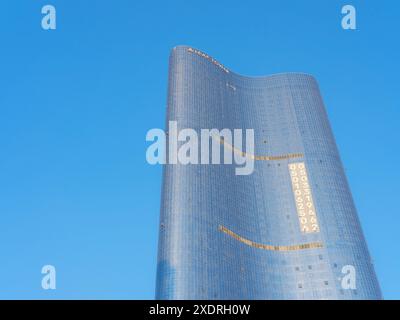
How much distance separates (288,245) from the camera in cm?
19988

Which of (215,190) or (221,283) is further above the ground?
(215,190)

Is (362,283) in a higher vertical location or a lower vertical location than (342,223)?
lower

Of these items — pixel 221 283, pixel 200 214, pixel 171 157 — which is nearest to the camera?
pixel 221 283

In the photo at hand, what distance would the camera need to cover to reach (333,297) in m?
179
